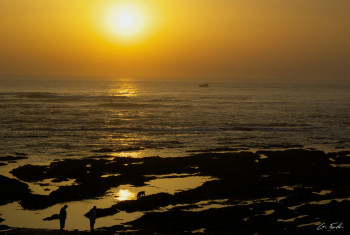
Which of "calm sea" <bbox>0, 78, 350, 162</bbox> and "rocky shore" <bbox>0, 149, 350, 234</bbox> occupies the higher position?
"rocky shore" <bbox>0, 149, 350, 234</bbox>

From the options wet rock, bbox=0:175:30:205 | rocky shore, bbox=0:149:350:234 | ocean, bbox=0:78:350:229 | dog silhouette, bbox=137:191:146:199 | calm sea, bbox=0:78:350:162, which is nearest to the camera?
rocky shore, bbox=0:149:350:234

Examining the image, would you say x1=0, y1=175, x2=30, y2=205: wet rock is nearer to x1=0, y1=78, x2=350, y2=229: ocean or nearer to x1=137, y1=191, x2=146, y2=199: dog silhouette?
x1=0, y1=78, x2=350, y2=229: ocean

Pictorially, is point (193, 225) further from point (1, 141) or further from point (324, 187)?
point (1, 141)

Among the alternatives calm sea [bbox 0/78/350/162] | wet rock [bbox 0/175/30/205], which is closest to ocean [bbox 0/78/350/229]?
calm sea [bbox 0/78/350/162]

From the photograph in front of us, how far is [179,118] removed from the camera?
74625 millimetres

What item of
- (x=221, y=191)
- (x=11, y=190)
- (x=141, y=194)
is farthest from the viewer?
(x=221, y=191)

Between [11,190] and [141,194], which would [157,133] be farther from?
[11,190]

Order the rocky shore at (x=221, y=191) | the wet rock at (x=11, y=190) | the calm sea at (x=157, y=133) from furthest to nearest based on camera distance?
the calm sea at (x=157, y=133), the wet rock at (x=11, y=190), the rocky shore at (x=221, y=191)

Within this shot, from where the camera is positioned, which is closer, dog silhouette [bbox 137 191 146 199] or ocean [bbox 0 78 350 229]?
dog silhouette [bbox 137 191 146 199]

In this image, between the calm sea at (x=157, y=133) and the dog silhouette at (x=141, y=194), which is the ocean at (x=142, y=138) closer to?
the calm sea at (x=157, y=133)

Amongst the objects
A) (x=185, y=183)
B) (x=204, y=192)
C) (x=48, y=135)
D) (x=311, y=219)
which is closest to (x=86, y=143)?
(x=48, y=135)

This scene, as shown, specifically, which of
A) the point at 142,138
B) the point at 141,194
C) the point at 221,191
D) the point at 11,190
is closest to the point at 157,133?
the point at 142,138

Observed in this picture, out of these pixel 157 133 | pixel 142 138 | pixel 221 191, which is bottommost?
pixel 157 133

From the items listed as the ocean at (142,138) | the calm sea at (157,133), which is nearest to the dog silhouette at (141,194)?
the ocean at (142,138)
